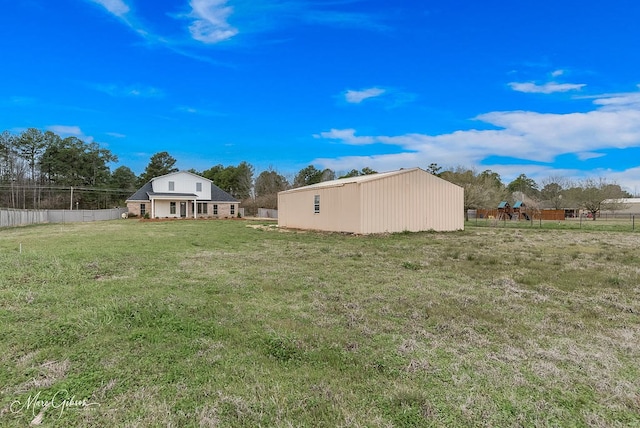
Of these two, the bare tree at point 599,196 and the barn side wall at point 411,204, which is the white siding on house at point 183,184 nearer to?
the barn side wall at point 411,204

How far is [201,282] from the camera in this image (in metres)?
5.17

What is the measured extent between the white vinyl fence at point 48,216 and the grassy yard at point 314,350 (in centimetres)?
1767

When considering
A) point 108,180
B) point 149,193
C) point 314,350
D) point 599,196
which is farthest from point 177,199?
point 599,196

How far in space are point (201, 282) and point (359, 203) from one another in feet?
32.9

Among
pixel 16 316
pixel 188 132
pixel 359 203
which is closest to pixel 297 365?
pixel 16 316

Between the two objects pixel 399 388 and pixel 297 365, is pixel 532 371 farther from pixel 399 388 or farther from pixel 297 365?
pixel 297 365

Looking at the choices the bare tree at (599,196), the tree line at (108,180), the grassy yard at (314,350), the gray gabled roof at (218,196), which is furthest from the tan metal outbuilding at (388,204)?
the bare tree at (599,196)

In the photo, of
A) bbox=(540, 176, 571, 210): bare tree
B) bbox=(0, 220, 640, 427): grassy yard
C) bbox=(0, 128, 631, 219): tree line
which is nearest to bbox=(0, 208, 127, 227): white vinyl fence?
bbox=(0, 128, 631, 219): tree line

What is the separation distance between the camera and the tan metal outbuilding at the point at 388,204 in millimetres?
14570

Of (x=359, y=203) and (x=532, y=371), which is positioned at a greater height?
(x=359, y=203)

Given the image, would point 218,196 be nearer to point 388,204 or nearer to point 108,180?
point 108,180

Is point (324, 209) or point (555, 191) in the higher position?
point (555, 191)

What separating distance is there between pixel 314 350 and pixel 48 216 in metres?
31.3

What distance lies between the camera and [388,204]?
15.0 meters
